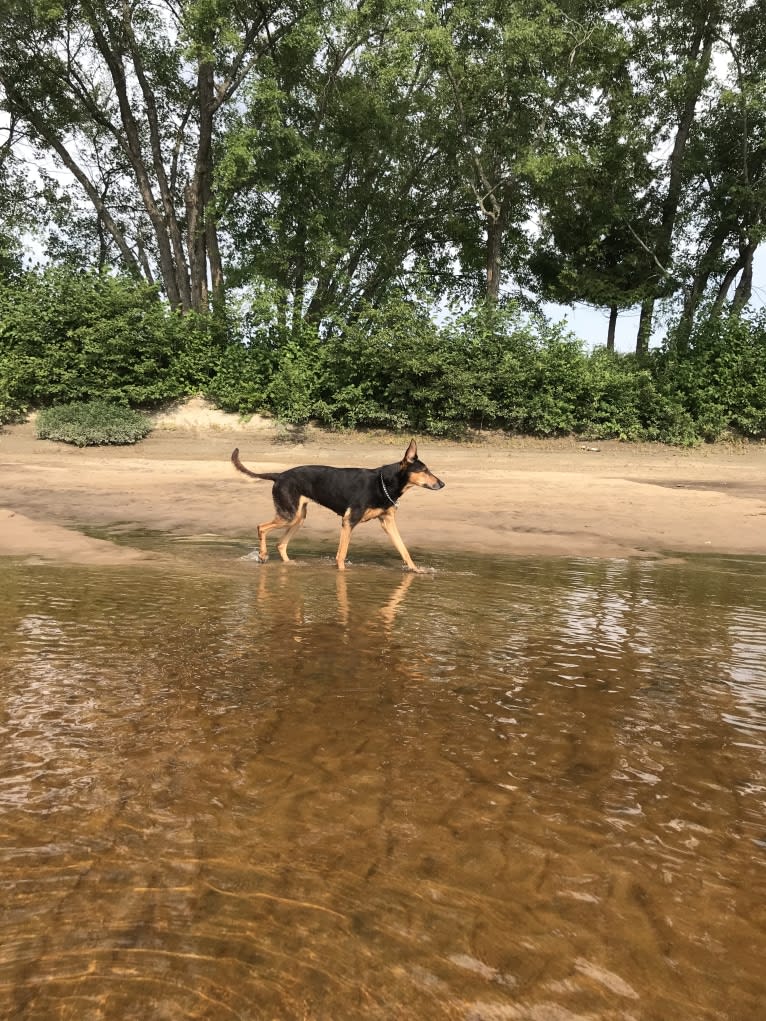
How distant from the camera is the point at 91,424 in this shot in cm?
2016

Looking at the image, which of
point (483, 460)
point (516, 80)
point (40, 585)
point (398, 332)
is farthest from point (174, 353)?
point (40, 585)

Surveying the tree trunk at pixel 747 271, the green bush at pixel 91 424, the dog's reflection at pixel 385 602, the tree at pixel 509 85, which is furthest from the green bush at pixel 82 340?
the tree trunk at pixel 747 271

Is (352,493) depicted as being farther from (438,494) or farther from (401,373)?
(401,373)

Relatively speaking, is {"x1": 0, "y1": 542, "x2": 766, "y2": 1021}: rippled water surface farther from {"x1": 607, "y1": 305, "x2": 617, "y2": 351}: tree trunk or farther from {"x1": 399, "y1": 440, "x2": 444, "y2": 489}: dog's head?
{"x1": 607, "y1": 305, "x2": 617, "y2": 351}: tree trunk

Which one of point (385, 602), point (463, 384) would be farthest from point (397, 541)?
point (463, 384)

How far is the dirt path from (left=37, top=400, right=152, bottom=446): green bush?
1.26 ft

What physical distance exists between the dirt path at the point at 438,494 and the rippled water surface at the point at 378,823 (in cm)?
406

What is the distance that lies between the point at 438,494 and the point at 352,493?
538 cm

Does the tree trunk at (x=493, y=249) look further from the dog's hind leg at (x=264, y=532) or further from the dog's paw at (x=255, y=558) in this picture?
the dog's paw at (x=255, y=558)

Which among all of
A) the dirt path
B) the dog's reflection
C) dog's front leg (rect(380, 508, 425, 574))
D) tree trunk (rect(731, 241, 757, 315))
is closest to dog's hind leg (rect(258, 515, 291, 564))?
the dirt path

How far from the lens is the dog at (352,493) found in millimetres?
7598

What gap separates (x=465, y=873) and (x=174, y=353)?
74.7ft

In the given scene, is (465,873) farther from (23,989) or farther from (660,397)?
(660,397)

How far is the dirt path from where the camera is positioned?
30.8 ft
